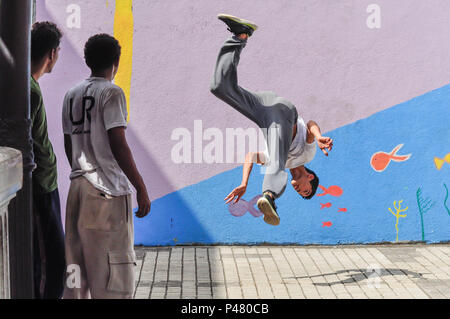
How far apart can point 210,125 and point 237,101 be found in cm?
242

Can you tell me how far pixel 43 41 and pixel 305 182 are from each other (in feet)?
10.6

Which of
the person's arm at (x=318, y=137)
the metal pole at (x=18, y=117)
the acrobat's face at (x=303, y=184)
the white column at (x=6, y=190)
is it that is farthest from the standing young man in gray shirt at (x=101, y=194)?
the acrobat's face at (x=303, y=184)

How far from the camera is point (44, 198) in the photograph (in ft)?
14.4

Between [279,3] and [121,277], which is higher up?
[279,3]

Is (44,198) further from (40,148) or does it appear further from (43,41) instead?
(43,41)

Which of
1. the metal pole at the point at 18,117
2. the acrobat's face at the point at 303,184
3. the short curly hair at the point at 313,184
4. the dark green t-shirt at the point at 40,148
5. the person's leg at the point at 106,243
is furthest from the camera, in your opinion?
the short curly hair at the point at 313,184

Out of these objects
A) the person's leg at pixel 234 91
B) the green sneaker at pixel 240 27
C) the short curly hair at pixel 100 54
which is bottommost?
the person's leg at pixel 234 91

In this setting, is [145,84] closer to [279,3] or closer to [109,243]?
[279,3]

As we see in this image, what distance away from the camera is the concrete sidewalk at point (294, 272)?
6180mm

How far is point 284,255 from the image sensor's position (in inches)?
295

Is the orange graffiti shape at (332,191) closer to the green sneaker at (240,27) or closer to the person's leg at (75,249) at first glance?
the green sneaker at (240,27)

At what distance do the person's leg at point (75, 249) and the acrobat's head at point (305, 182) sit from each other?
8.40ft

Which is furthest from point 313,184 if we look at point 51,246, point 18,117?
point 18,117
